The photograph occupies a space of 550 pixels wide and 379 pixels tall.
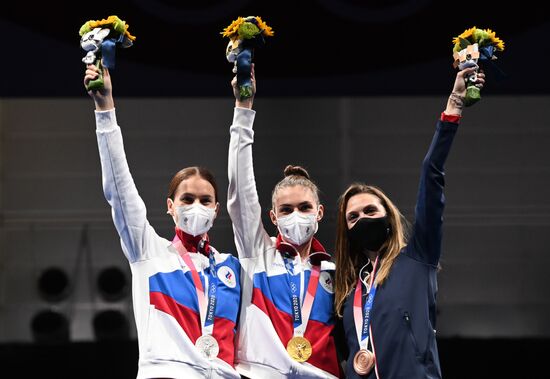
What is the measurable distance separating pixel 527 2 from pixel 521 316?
1993mm

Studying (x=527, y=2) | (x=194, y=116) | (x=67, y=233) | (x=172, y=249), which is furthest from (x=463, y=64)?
(x=67, y=233)

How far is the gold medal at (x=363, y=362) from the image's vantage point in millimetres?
3469

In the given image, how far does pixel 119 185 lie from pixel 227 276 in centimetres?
58

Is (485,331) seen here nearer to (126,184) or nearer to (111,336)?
(111,336)

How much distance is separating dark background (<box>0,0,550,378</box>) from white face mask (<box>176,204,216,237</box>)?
79.8 inches

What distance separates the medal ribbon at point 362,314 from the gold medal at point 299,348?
20 cm

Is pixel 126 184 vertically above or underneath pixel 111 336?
above

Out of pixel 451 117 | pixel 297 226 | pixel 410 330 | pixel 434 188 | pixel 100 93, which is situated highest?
pixel 100 93

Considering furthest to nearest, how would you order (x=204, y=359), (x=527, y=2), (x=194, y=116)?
(x=194, y=116) < (x=527, y=2) < (x=204, y=359)

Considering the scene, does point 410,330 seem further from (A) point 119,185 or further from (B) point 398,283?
(A) point 119,185

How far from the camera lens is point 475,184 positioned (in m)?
5.99

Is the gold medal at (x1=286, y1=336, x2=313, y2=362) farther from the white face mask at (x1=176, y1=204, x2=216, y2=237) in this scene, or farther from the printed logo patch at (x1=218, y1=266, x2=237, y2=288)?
the white face mask at (x1=176, y1=204, x2=216, y2=237)

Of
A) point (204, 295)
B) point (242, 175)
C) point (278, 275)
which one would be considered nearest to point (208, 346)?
point (204, 295)

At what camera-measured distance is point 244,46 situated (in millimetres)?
3723
